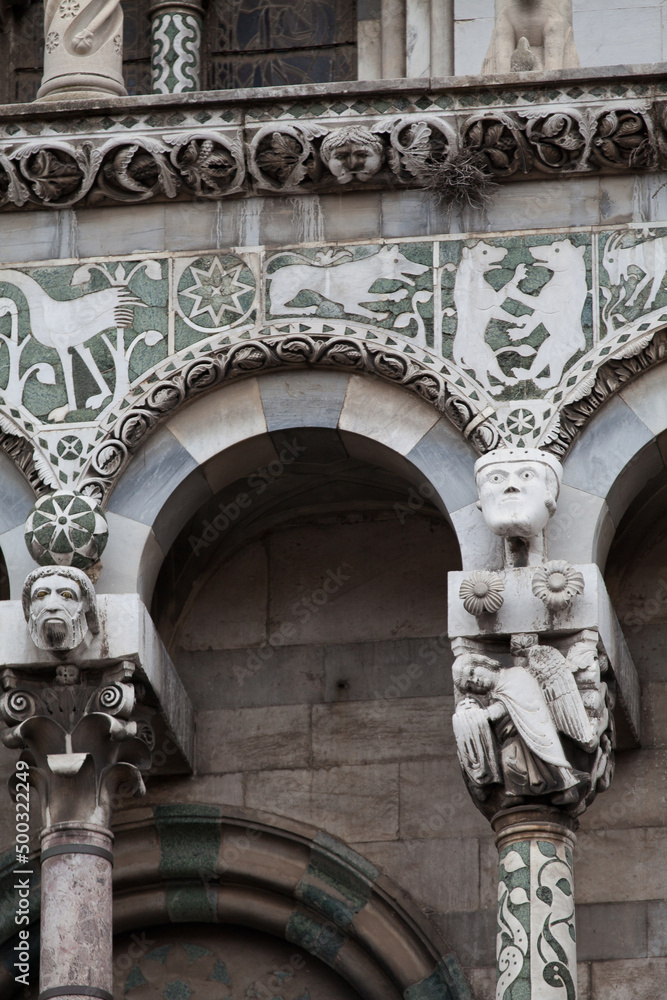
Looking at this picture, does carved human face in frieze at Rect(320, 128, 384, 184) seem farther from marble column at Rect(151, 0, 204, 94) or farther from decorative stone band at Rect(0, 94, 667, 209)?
marble column at Rect(151, 0, 204, 94)

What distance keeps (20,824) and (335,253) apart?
3.15m

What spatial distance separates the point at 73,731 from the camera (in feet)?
36.9

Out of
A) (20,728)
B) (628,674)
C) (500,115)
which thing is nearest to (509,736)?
(628,674)

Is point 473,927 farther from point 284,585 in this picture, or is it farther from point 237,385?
point 237,385

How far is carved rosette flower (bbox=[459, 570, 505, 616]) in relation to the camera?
35.9 feet

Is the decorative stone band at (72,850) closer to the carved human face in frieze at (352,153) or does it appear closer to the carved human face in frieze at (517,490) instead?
the carved human face in frieze at (517,490)

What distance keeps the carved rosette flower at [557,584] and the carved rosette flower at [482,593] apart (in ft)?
0.52

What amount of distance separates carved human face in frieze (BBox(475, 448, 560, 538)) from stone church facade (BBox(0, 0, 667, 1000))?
17 mm

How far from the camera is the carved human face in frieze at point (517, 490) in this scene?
35.9ft

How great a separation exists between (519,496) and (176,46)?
3691 mm

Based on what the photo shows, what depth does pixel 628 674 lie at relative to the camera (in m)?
12.1

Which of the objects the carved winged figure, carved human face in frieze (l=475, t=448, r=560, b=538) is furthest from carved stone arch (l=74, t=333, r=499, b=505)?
the carved winged figure

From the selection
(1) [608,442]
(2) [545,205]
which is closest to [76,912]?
(1) [608,442]

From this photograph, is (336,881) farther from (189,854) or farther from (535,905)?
(535,905)
